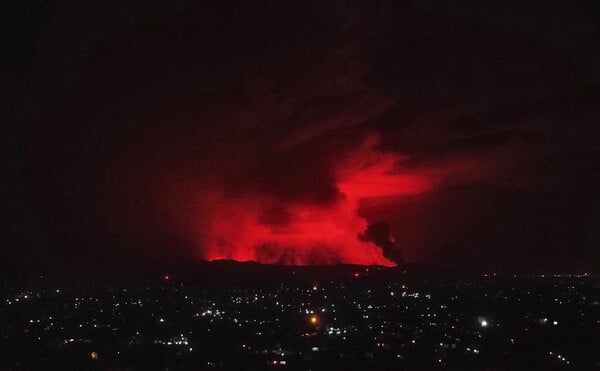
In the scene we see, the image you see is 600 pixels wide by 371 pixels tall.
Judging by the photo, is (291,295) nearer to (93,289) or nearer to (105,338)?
(93,289)

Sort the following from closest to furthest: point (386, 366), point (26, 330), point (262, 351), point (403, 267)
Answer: point (386, 366) → point (262, 351) → point (26, 330) → point (403, 267)

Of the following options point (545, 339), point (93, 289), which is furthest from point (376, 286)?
point (545, 339)

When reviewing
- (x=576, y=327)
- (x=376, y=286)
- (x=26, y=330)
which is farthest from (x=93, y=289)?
(x=576, y=327)

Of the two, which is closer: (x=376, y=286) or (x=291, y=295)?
(x=291, y=295)

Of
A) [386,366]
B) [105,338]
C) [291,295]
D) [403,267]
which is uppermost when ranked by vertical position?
[403,267]

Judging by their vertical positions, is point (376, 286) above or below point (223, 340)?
above

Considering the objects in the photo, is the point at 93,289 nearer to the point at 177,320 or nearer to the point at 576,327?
the point at 177,320

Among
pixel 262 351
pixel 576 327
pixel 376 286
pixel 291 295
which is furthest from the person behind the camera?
pixel 376 286
